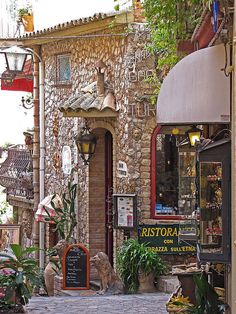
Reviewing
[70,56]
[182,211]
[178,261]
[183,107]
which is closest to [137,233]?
[178,261]

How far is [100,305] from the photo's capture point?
15.1 metres

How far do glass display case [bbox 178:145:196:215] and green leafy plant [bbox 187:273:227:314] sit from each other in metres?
3.16

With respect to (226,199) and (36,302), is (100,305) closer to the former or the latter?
(36,302)

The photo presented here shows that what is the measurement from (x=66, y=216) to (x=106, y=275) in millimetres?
3617

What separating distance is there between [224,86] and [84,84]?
446 inches

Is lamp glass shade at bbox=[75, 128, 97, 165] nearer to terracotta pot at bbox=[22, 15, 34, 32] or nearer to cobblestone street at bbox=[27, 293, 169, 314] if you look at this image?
cobblestone street at bbox=[27, 293, 169, 314]

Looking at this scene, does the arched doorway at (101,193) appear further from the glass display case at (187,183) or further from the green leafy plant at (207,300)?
the green leafy plant at (207,300)

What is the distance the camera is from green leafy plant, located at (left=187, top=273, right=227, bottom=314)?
10.7m

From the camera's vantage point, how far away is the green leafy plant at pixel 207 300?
10.7 meters

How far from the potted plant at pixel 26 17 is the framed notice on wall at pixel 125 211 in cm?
738

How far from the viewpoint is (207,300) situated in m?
10.7

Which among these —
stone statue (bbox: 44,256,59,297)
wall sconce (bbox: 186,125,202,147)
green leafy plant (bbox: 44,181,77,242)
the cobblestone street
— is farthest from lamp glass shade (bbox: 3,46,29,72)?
wall sconce (bbox: 186,125,202,147)

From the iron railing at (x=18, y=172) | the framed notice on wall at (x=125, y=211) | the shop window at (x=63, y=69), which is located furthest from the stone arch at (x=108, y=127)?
the iron railing at (x=18, y=172)

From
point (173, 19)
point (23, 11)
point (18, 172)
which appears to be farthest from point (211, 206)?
point (18, 172)
